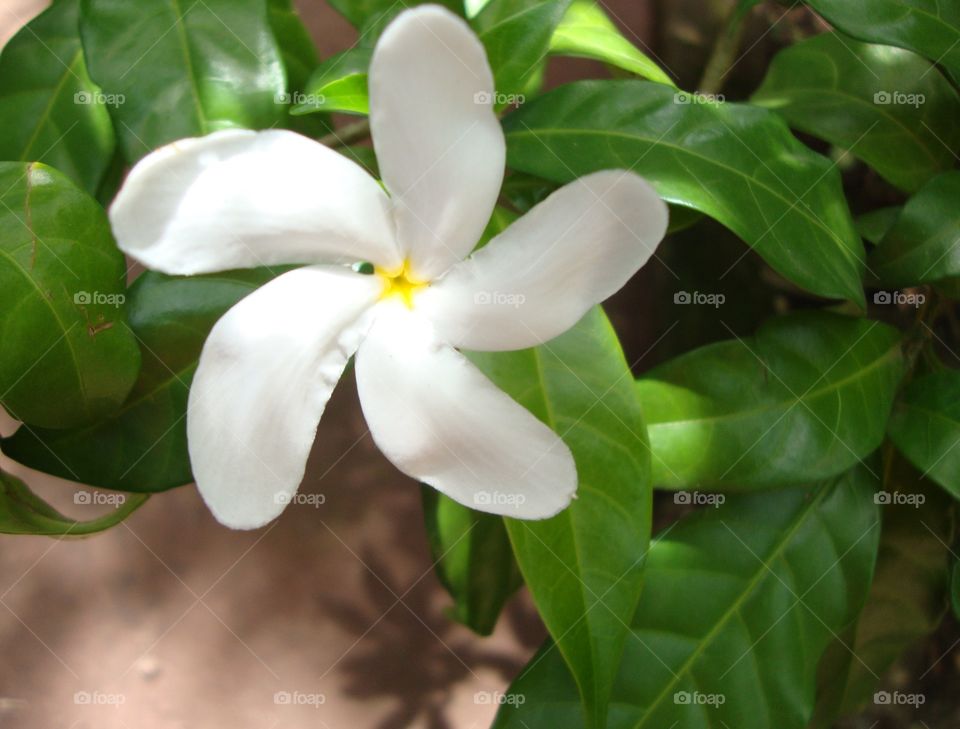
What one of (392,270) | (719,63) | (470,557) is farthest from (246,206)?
(719,63)

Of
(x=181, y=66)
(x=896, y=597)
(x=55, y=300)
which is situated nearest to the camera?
(x=55, y=300)

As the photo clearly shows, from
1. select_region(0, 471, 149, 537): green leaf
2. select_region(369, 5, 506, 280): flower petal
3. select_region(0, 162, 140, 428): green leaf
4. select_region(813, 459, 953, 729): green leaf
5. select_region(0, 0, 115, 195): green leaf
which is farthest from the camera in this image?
select_region(813, 459, 953, 729): green leaf

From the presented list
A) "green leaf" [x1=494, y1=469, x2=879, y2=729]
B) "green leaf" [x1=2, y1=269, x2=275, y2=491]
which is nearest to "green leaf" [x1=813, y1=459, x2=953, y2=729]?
"green leaf" [x1=494, y1=469, x2=879, y2=729]

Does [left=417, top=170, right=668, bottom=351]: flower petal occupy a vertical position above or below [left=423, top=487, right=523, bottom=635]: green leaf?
above

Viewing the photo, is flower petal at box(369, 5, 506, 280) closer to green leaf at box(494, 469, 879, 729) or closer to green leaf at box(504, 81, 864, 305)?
green leaf at box(504, 81, 864, 305)

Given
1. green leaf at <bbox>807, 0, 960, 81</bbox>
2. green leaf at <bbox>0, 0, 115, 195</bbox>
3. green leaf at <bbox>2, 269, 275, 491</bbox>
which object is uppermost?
green leaf at <bbox>807, 0, 960, 81</bbox>

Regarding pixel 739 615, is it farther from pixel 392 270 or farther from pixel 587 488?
pixel 392 270

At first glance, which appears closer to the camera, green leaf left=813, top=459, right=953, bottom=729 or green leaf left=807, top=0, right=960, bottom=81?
green leaf left=807, top=0, right=960, bottom=81
